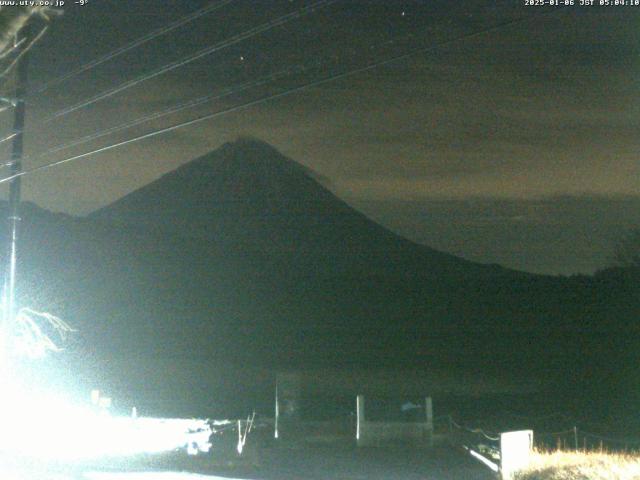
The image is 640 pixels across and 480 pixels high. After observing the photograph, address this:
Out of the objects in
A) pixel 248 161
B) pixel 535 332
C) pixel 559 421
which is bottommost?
pixel 559 421

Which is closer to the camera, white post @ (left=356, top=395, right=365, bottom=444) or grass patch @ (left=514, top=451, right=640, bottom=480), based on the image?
grass patch @ (left=514, top=451, right=640, bottom=480)

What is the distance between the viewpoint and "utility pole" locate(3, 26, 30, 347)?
14.8 meters

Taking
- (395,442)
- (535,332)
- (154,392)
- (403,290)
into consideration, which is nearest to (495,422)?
(395,442)

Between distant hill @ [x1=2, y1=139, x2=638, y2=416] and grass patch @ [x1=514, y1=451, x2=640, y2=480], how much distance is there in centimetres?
2265

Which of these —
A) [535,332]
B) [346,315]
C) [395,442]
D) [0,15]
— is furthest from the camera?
[346,315]

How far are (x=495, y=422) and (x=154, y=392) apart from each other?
65.6 ft

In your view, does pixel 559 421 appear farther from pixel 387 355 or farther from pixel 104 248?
pixel 104 248

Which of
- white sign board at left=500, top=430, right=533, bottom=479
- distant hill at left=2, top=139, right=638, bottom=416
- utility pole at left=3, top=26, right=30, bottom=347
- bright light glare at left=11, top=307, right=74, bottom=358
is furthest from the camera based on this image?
distant hill at left=2, top=139, right=638, bottom=416

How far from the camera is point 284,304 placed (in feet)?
273

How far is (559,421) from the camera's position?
34.2m

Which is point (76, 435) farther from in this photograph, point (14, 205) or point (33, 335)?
point (14, 205)

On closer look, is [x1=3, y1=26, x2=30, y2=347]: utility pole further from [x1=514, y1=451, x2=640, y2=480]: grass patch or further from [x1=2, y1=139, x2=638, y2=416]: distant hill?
[x1=2, y1=139, x2=638, y2=416]: distant hill

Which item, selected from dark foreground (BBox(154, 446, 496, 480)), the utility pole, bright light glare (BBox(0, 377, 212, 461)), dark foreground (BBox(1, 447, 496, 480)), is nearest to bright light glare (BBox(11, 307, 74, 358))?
the utility pole

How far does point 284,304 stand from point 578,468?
7276 centimetres
